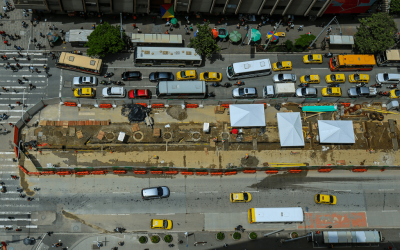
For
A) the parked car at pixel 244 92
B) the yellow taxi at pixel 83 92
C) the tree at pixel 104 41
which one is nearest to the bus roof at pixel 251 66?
the parked car at pixel 244 92

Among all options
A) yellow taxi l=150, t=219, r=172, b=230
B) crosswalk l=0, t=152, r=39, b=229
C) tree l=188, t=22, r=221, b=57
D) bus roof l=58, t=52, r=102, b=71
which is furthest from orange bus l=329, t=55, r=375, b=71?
crosswalk l=0, t=152, r=39, b=229

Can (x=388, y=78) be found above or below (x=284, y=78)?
below

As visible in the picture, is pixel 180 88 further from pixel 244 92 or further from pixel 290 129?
pixel 290 129

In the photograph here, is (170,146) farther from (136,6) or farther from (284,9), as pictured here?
(284,9)

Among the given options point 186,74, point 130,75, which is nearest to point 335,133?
point 186,74

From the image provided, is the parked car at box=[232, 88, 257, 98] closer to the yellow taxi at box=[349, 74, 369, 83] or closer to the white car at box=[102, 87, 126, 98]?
the yellow taxi at box=[349, 74, 369, 83]

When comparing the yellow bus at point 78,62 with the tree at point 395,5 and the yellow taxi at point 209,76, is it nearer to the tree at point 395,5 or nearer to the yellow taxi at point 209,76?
the yellow taxi at point 209,76

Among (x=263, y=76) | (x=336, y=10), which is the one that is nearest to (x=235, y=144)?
(x=263, y=76)
